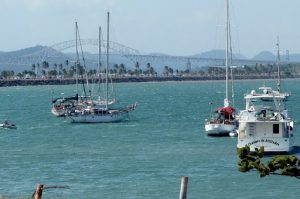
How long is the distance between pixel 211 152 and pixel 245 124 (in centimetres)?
395

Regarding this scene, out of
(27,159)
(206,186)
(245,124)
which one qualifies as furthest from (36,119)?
(206,186)

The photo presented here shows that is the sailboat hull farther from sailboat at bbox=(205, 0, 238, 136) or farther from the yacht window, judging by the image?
the yacht window

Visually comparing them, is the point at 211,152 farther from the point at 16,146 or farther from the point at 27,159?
the point at 16,146

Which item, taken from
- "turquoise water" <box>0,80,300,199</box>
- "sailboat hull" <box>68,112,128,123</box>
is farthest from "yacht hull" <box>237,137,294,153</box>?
"sailboat hull" <box>68,112,128,123</box>

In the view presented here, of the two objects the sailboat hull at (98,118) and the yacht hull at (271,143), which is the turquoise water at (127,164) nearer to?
the yacht hull at (271,143)

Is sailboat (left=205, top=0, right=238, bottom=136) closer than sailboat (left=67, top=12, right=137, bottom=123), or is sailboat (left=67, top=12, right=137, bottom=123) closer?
sailboat (left=205, top=0, right=238, bottom=136)

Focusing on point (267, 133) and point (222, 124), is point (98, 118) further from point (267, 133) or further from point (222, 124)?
point (267, 133)

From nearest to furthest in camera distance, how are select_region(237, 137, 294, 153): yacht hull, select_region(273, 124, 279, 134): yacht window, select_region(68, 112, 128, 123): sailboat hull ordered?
select_region(237, 137, 294, 153): yacht hull
select_region(273, 124, 279, 134): yacht window
select_region(68, 112, 128, 123): sailboat hull

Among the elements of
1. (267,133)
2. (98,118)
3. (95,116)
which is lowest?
(98,118)

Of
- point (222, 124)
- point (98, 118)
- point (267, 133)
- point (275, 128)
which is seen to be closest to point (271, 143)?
point (267, 133)

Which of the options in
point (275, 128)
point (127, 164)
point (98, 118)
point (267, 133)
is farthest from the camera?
point (98, 118)

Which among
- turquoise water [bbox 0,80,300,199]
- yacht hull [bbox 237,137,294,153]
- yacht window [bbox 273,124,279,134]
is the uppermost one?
yacht window [bbox 273,124,279,134]

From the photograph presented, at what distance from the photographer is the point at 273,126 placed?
40969mm

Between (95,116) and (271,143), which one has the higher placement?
(271,143)
